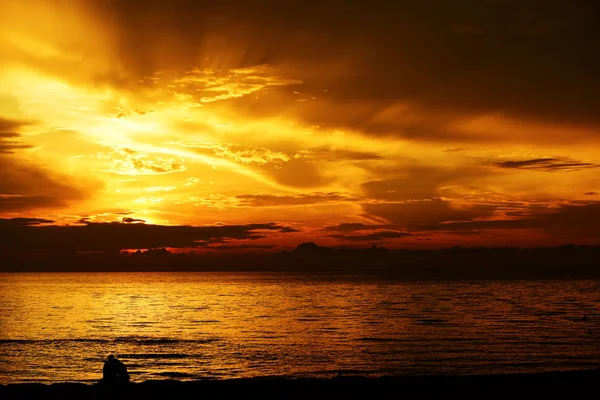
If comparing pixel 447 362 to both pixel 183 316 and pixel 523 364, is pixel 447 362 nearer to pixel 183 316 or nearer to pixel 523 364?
pixel 523 364

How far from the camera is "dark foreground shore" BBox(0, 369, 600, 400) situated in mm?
21484

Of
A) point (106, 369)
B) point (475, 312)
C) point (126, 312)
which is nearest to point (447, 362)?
point (106, 369)

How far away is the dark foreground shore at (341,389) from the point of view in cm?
2148

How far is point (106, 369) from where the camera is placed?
19266 millimetres

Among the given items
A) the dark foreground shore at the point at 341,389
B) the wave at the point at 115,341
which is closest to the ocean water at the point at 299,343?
the wave at the point at 115,341

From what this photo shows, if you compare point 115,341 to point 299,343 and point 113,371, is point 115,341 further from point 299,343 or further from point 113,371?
point 113,371

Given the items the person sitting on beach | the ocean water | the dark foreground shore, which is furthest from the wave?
the person sitting on beach

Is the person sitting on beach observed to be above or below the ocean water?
above

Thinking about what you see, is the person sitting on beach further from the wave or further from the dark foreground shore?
the wave

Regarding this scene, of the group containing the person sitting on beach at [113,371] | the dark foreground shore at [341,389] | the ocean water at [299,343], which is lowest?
the ocean water at [299,343]

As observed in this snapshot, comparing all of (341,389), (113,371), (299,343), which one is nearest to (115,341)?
(299,343)

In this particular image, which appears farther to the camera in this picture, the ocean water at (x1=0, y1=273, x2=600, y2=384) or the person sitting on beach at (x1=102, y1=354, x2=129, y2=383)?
the ocean water at (x1=0, y1=273, x2=600, y2=384)

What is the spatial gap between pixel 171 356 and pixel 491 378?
24331 millimetres

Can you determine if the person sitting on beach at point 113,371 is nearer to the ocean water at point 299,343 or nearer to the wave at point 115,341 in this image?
the ocean water at point 299,343
